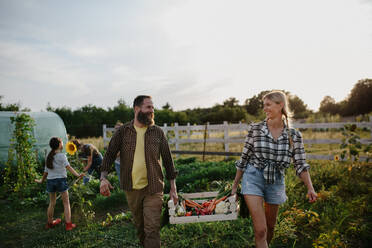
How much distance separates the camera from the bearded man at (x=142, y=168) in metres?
2.86

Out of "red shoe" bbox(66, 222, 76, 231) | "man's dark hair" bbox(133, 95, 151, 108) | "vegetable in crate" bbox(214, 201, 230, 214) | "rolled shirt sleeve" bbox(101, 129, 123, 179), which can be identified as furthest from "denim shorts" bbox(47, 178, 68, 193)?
"vegetable in crate" bbox(214, 201, 230, 214)

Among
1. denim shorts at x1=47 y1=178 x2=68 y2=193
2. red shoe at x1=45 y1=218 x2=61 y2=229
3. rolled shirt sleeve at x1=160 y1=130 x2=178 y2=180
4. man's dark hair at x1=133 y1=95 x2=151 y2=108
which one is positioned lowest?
red shoe at x1=45 y1=218 x2=61 y2=229

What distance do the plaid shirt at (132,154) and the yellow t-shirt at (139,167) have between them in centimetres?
3

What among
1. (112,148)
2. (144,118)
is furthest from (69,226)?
(144,118)

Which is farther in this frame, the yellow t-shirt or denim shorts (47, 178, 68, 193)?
denim shorts (47, 178, 68, 193)

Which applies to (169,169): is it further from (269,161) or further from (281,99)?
(281,99)

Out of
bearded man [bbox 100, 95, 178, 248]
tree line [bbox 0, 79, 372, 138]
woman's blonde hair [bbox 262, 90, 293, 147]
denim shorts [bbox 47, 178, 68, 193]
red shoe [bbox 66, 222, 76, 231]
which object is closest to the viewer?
woman's blonde hair [bbox 262, 90, 293, 147]

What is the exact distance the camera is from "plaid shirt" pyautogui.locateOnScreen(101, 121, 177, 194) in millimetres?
2881

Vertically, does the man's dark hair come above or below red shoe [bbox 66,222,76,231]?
above

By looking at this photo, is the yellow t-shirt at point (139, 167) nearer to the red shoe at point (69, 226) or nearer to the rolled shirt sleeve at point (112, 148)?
the rolled shirt sleeve at point (112, 148)

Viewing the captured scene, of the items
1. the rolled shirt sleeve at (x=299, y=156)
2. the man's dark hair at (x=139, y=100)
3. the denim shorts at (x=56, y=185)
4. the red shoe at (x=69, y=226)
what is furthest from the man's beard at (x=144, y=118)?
the red shoe at (x=69, y=226)

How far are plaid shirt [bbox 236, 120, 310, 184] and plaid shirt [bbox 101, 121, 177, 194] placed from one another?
3.22ft

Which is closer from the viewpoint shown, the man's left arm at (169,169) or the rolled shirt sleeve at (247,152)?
the rolled shirt sleeve at (247,152)

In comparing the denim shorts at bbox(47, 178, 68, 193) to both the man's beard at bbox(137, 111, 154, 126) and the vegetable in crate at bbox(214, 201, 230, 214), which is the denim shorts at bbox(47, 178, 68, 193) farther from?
the vegetable in crate at bbox(214, 201, 230, 214)
